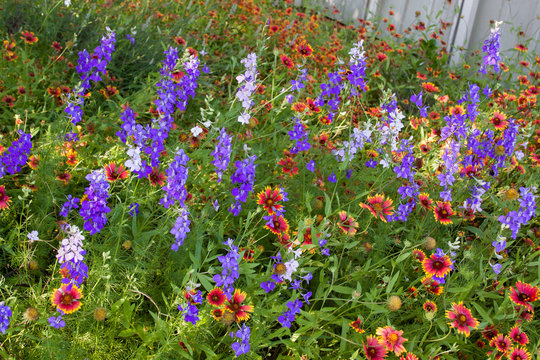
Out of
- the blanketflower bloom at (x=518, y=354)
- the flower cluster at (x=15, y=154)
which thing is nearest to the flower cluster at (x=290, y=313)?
the blanketflower bloom at (x=518, y=354)

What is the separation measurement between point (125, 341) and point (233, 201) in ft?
2.57

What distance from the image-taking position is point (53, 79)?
3.35 meters

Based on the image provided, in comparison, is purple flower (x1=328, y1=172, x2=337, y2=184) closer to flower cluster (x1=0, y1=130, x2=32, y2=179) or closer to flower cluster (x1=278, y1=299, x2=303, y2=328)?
flower cluster (x1=278, y1=299, x2=303, y2=328)

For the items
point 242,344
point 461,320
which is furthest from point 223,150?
point 461,320

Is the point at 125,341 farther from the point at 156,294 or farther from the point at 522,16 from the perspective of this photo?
the point at 522,16

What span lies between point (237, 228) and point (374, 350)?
0.91m

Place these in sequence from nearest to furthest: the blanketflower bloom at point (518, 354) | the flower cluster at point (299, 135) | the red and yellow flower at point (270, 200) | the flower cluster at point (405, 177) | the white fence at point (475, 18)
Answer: the blanketflower bloom at point (518, 354)
the red and yellow flower at point (270, 200)
the flower cluster at point (405, 177)
the flower cluster at point (299, 135)
the white fence at point (475, 18)

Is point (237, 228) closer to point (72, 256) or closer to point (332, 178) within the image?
point (332, 178)

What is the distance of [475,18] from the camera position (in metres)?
5.58

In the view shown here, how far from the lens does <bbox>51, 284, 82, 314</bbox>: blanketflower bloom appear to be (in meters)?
1.60

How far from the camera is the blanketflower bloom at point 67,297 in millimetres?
1598

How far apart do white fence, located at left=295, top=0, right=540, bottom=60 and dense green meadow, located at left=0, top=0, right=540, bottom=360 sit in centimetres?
199

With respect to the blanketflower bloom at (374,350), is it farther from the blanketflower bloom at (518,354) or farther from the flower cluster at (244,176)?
the flower cluster at (244,176)

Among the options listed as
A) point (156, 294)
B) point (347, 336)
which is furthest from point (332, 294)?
point (156, 294)
